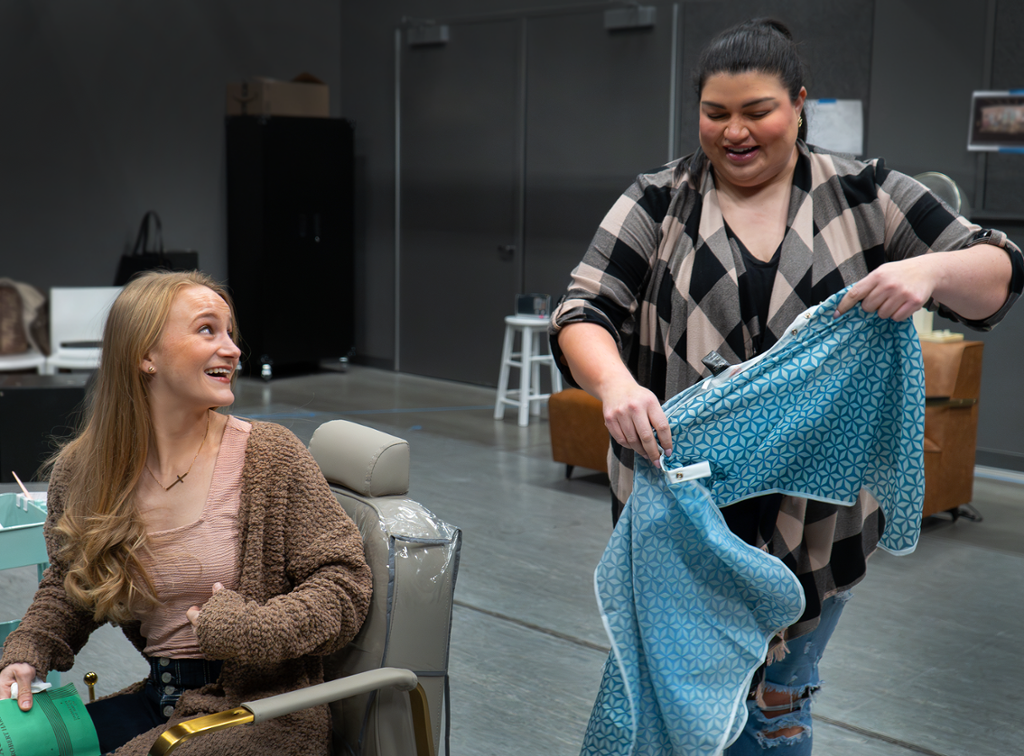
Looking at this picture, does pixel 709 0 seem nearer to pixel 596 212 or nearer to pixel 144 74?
pixel 596 212

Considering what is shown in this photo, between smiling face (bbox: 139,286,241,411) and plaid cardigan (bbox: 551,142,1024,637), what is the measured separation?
22.0 inches

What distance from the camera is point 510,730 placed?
2607 millimetres

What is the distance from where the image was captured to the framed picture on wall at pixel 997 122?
5102 millimetres

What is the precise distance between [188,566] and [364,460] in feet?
1.08

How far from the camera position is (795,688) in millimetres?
1639

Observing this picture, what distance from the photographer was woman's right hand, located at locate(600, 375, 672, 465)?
1.36 metres

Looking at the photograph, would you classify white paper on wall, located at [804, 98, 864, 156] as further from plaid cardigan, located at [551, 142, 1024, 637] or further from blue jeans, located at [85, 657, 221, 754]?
blue jeans, located at [85, 657, 221, 754]

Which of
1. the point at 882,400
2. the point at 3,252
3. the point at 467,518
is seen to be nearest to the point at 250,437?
the point at 882,400

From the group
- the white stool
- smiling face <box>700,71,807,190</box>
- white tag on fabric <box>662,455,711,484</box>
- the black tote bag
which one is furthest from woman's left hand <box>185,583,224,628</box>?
the black tote bag

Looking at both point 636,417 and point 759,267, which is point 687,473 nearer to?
point 636,417

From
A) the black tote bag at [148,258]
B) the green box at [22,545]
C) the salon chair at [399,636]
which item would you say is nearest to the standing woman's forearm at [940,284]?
the salon chair at [399,636]

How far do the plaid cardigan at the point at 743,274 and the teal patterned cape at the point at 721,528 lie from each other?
79mm

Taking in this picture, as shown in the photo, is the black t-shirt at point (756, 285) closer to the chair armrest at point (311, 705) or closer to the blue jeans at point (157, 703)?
the chair armrest at point (311, 705)

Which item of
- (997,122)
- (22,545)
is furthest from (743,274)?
(997,122)
